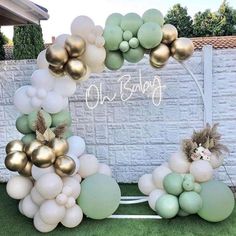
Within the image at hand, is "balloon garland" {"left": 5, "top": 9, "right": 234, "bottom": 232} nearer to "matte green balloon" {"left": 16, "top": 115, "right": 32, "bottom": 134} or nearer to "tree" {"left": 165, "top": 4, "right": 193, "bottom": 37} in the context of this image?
"matte green balloon" {"left": 16, "top": 115, "right": 32, "bottom": 134}

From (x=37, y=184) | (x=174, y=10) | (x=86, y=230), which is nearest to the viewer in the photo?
(x=37, y=184)

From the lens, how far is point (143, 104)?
4.24 meters

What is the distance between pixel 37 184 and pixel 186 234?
1425 mm

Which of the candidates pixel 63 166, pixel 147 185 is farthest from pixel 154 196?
pixel 63 166

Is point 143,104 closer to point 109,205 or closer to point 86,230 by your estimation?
point 109,205

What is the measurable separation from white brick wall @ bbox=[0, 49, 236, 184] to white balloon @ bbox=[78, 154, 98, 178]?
Answer: 826 mm

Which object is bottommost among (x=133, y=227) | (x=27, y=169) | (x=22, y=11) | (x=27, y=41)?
(x=133, y=227)

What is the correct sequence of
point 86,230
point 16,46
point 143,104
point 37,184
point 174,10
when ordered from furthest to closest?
point 174,10
point 16,46
point 143,104
point 86,230
point 37,184

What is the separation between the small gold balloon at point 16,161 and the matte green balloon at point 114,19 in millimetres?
1508

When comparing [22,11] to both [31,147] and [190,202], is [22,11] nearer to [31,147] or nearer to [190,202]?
[31,147]

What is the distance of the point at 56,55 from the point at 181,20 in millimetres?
20318

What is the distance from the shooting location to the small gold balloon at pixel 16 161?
3119 millimetres

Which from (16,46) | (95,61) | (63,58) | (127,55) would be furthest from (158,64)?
(16,46)

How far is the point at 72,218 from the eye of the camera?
315 cm
